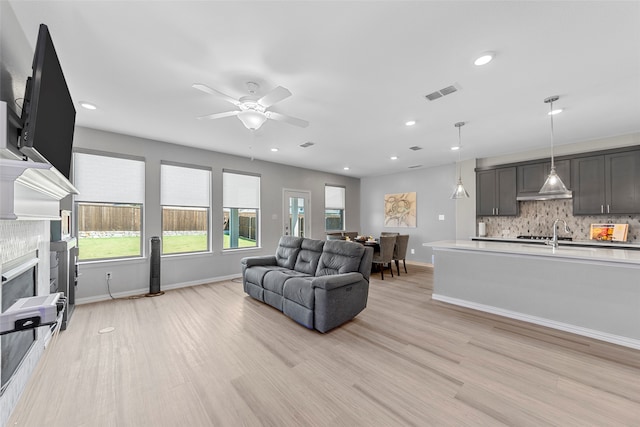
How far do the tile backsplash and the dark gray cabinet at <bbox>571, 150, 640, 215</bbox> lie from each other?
0.26 metres

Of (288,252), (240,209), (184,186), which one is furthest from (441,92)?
(184,186)

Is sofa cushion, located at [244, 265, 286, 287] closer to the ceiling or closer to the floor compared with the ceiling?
closer to the floor

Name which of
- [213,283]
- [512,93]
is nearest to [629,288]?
[512,93]

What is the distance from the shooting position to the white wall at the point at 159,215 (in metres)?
4.00

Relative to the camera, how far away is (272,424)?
1624mm

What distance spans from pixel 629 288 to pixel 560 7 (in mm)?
2876

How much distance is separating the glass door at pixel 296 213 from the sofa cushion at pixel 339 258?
2.92 m

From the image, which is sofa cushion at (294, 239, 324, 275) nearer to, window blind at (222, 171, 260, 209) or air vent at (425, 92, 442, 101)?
window blind at (222, 171, 260, 209)

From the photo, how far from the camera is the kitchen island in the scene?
8.71 ft

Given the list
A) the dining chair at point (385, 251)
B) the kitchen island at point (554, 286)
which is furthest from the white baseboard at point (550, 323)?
the dining chair at point (385, 251)

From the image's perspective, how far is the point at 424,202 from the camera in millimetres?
7020

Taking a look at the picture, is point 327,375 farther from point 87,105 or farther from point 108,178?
point 108,178

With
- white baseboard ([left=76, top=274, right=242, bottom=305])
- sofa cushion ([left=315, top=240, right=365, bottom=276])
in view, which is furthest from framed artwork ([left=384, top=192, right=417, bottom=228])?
white baseboard ([left=76, top=274, right=242, bottom=305])

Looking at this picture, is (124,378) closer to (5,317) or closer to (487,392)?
(5,317)
